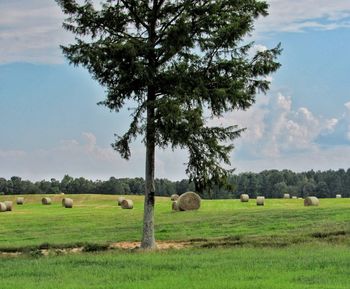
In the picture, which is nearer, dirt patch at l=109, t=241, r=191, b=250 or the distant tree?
dirt patch at l=109, t=241, r=191, b=250

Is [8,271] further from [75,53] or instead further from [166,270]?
[75,53]

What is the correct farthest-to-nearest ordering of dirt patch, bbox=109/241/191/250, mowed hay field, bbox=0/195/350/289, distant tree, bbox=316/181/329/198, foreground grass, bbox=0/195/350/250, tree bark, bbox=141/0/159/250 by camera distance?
distant tree, bbox=316/181/329/198 < foreground grass, bbox=0/195/350/250 < dirt patch, bbox=109/241/191/250 < tree bark, bbox=141/0/159/250 < mowed hay field, bbox=0/195/350/289

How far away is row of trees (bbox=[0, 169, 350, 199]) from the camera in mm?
109875

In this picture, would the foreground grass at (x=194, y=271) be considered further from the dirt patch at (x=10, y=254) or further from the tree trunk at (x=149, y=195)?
the tree trunk at (x=149, y=195)

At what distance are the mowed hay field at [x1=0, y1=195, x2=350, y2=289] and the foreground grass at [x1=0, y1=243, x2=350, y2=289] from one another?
0.02 meters

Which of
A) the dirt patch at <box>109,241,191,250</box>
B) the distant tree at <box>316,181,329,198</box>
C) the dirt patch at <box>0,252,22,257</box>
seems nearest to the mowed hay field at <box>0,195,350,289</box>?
the dirt patch at <box>0,252,22,257</box>

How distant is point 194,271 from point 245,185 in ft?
316

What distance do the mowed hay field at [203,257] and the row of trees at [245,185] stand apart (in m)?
73.4

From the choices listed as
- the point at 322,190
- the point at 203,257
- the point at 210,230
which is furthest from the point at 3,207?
the point at 322,190

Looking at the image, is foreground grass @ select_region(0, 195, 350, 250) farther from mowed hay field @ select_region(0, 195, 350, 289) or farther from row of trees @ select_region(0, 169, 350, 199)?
row of trees @ select_region(0, 169, 350, 199)

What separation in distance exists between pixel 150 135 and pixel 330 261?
27.4ft

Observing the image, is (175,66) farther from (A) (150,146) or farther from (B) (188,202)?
(B) (188,202)

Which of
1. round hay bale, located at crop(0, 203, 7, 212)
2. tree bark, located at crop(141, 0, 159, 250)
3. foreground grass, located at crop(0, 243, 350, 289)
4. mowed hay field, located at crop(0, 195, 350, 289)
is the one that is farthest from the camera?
round hay bale, located at crop(0, 203, 7, 212)

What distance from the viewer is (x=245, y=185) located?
10938cm
